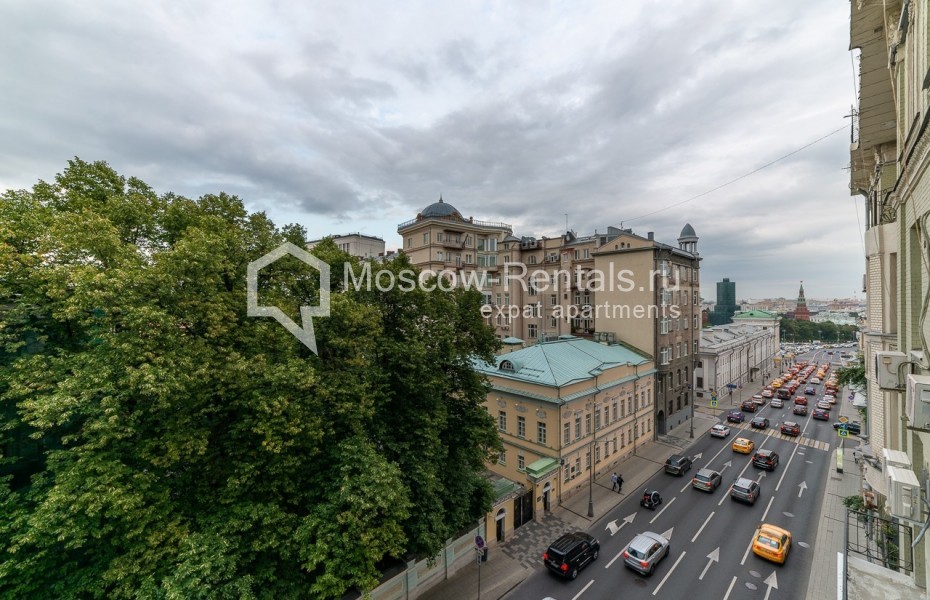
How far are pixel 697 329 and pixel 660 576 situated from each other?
32015mm

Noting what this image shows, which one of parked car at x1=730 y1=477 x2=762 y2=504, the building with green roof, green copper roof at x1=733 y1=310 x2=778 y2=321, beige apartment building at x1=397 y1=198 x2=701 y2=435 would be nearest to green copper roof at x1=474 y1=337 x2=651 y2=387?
the building with green roof

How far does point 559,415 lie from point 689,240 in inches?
1284

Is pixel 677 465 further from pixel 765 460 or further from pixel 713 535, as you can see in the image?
pixel 713 535

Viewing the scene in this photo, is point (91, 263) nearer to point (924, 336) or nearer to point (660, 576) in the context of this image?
point (924, 336)

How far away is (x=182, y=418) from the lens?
1077cm

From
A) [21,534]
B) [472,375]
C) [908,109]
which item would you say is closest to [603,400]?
[472,375]

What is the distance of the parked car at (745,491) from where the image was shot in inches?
917

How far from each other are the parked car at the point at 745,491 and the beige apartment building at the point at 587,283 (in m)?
10.4

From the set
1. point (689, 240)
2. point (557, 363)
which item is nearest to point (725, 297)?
point (689, 240)

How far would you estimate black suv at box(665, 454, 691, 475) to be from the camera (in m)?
27.3

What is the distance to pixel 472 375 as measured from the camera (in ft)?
55.0

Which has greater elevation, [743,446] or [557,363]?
[557,363]

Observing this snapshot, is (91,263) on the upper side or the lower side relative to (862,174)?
lower

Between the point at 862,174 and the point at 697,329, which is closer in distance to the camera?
the point at 862,174
